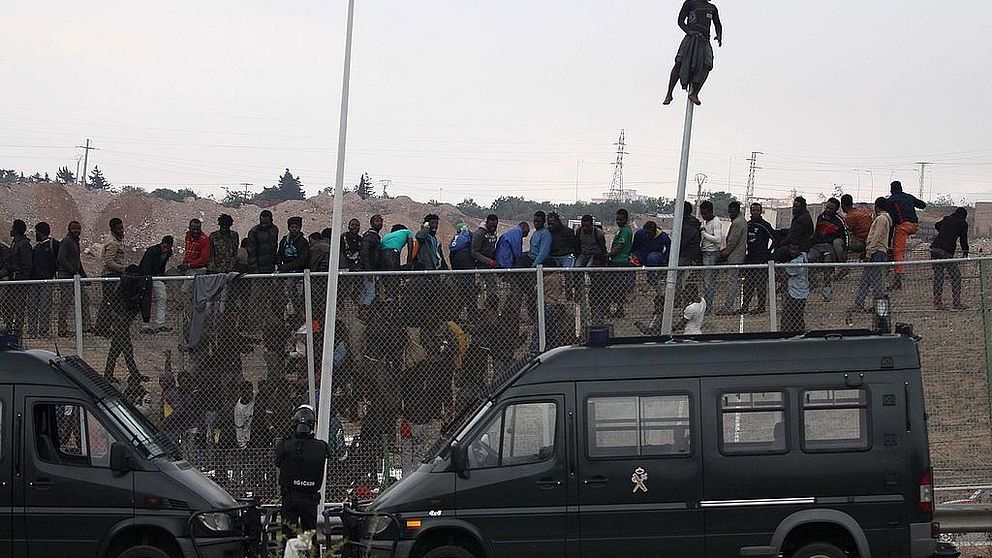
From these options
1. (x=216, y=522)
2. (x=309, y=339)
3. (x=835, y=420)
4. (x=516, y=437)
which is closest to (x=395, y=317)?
(x=309, y=339)

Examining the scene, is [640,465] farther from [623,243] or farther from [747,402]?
[623,243]

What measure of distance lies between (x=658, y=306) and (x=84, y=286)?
6790 mm

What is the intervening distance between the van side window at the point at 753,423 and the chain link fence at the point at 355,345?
3.43m

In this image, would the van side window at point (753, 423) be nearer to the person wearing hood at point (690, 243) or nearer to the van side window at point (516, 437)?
the van side window at point (516, 437)

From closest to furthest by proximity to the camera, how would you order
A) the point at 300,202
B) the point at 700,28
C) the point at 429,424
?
the point at 429,424 → the point at 700,28 → the point at 300,202

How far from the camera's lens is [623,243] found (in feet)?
60.0

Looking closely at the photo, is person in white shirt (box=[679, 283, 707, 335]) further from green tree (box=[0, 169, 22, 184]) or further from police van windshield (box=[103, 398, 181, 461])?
green tree (box=[0, 169, 22, 184])

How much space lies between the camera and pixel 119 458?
1126 cm

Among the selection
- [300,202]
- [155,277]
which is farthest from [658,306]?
[300,202]

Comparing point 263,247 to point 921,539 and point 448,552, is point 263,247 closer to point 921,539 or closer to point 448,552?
point 448,552

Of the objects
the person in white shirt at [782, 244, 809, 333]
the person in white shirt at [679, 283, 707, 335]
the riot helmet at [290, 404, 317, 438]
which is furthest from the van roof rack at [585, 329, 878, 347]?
the person in white shirt at [679, 283, 707, 335]

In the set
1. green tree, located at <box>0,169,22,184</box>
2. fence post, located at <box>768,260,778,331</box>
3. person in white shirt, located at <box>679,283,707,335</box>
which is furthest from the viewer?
green tree, located at <box>0,169,22,184</box>

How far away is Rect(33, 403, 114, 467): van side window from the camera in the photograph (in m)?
11.4

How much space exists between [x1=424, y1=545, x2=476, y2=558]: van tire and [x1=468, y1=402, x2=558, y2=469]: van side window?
77 cm
